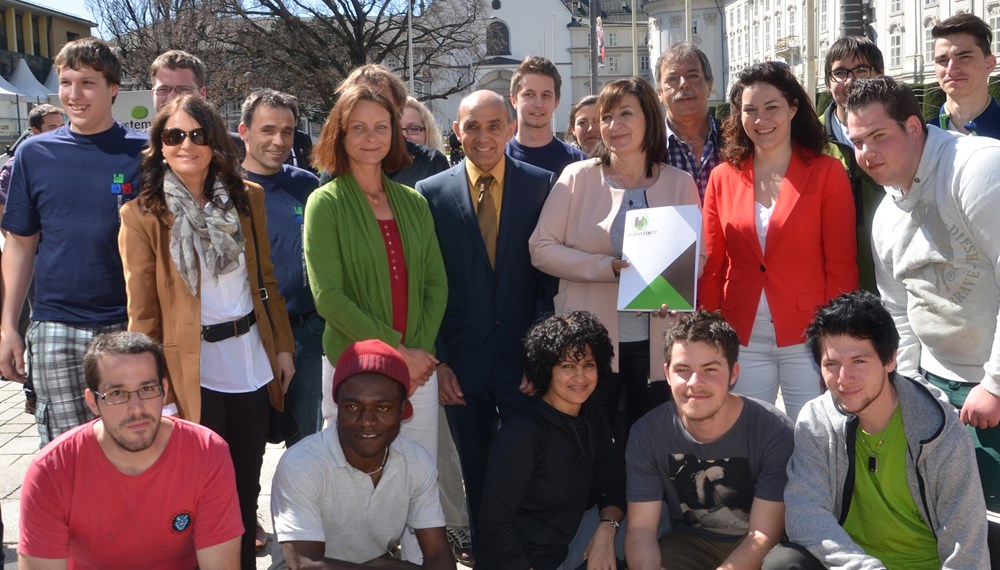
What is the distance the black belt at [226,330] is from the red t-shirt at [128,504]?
62 cm

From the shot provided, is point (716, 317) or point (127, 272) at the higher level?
point (127, 272)

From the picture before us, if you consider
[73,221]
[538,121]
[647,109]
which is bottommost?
[73,221]

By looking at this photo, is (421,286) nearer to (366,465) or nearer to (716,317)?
(366,465)

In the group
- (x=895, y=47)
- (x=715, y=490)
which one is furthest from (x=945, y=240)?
(x=895, y=47)

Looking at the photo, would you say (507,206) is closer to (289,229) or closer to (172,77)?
(289,229)

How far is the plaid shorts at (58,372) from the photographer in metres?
4.40

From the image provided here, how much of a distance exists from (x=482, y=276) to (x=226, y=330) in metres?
1.30

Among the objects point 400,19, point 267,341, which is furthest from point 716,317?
point 400,19

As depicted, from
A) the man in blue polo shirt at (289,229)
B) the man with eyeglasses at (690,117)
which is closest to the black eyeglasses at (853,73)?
the man with eyeglasses at (690,117)

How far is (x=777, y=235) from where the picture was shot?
15.2 feet

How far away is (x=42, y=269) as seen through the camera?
451 cm

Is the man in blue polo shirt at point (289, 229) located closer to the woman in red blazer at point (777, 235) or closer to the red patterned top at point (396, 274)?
the red patterned top at point (396, 274)

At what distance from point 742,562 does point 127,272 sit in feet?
9.71

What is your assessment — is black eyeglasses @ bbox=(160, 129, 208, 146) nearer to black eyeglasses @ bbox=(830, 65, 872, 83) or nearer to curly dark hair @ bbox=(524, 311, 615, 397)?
curly dark hair @ bbox=(524, 311, 615, 397)
